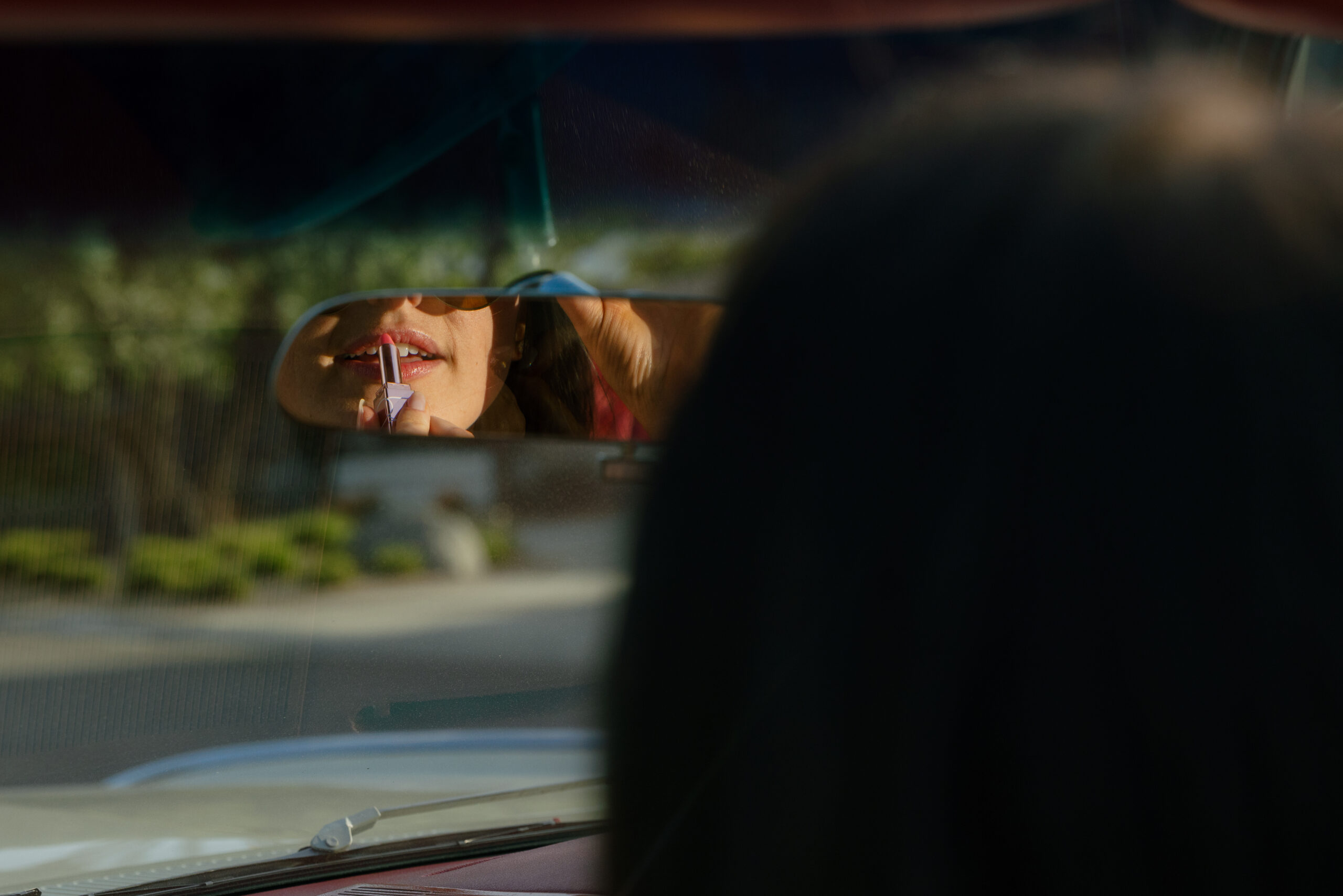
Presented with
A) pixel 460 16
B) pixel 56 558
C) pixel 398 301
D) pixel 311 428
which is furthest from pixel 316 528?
pixel 460 16

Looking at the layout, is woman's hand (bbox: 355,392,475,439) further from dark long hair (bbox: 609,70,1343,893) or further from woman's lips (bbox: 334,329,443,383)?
dark long hair (bbox: 609,70,1343,893)

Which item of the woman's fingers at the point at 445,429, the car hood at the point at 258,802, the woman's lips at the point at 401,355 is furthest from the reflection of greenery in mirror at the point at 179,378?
the car hood at the point at 258,802

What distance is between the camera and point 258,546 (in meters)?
3.46

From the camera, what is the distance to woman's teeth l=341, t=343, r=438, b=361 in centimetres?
213

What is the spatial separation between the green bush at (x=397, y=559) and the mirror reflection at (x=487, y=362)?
5.04 ft

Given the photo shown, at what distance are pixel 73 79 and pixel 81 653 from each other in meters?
2.26

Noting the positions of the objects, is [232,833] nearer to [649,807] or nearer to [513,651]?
[513,651]

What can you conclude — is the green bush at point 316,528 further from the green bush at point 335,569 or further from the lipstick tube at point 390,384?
the lipstick tube at point 390,384

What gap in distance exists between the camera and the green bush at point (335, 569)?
3.19 meters

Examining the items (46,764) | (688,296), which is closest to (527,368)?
(688,296)

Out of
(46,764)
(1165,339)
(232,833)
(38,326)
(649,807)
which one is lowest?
(649,807)

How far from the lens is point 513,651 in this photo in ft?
10.3

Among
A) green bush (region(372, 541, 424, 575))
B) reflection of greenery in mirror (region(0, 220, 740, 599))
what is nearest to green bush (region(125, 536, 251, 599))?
reflection of greenery in mirror (region(0, 220, 740, 599))

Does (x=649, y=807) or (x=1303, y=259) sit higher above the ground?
(x=1303, y=259)
